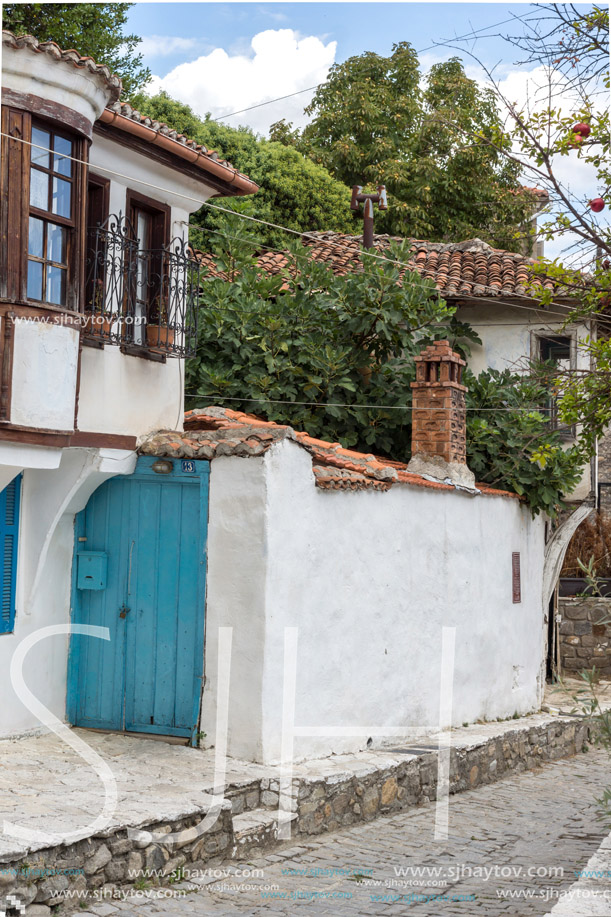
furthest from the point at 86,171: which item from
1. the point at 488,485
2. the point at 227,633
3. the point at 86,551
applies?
the point at 488,485

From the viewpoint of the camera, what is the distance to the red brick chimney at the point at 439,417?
1163cm

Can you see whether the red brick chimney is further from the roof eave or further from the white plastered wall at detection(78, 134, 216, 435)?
the white plastered wall at detection(78, 134, 216, 435)

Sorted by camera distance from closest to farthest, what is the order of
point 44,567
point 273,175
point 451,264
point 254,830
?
point 254,830 < point 44,567 < point 451,264 < point 273,175

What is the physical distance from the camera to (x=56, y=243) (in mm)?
7500

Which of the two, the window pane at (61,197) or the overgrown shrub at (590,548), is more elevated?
the window pane at (61,197)

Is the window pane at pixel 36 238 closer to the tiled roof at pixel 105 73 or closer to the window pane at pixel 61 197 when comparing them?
the window pane at pixel 61 197

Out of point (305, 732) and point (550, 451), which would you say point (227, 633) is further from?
point (550, 451)

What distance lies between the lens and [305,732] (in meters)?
8.29

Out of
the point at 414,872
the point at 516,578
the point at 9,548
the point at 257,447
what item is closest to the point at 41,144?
the point at 257,447

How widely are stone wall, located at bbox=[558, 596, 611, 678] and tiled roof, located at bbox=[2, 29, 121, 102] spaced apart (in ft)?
43.8

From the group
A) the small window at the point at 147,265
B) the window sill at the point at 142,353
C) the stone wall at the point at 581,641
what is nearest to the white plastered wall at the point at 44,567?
the window sill at the point at 142,353

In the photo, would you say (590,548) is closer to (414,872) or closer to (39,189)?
(414,872)

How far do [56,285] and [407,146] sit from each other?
2033 cm

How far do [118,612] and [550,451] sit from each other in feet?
14.7
